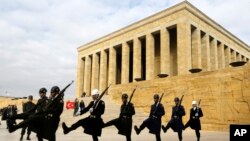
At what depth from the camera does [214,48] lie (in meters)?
35.8

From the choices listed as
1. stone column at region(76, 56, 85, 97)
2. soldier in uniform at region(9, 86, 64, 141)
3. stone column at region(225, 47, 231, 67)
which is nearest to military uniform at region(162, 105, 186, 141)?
soldier in uniform at region(9, 86, 64, 141)

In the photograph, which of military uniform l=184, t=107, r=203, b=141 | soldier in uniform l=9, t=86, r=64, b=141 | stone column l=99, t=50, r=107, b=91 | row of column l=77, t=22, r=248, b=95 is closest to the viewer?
soldier in uniform l=9, t=86, r=64, b=141

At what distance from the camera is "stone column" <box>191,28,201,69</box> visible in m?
31.7

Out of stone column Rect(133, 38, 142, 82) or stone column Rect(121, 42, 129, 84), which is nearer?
stone column Rect(133, 38, 142, 82)

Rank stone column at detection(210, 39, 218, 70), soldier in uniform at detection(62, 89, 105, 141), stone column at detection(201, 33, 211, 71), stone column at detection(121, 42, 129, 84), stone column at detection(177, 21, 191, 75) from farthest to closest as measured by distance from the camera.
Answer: stone column at detection(121, 42, 129, 84) < stone column at detection(210, 39, 218, 70) < stone column at detection(201, 33, 211, 71) < stone column at detection(177, 21, 191, 75) < soldier in uniform at detection(62, 89, 105, 141)

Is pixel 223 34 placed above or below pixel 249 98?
above

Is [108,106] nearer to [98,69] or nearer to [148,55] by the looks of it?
[148,55]

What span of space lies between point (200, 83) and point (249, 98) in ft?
12.0

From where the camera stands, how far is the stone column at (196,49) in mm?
31739

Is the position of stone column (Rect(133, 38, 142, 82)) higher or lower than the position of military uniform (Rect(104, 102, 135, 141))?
higher

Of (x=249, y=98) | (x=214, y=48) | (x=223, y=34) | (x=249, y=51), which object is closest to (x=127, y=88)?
(x=249, y=98)

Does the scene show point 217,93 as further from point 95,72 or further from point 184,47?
point 95,72

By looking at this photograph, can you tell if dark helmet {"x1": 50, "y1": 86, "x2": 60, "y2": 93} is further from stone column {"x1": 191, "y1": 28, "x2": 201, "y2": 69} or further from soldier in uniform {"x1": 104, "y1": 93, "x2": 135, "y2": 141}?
stone column {"x1": 191, "y1": 28, "x2": 201, "y2": 69}

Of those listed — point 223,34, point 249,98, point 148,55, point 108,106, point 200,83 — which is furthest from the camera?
point 223,34
